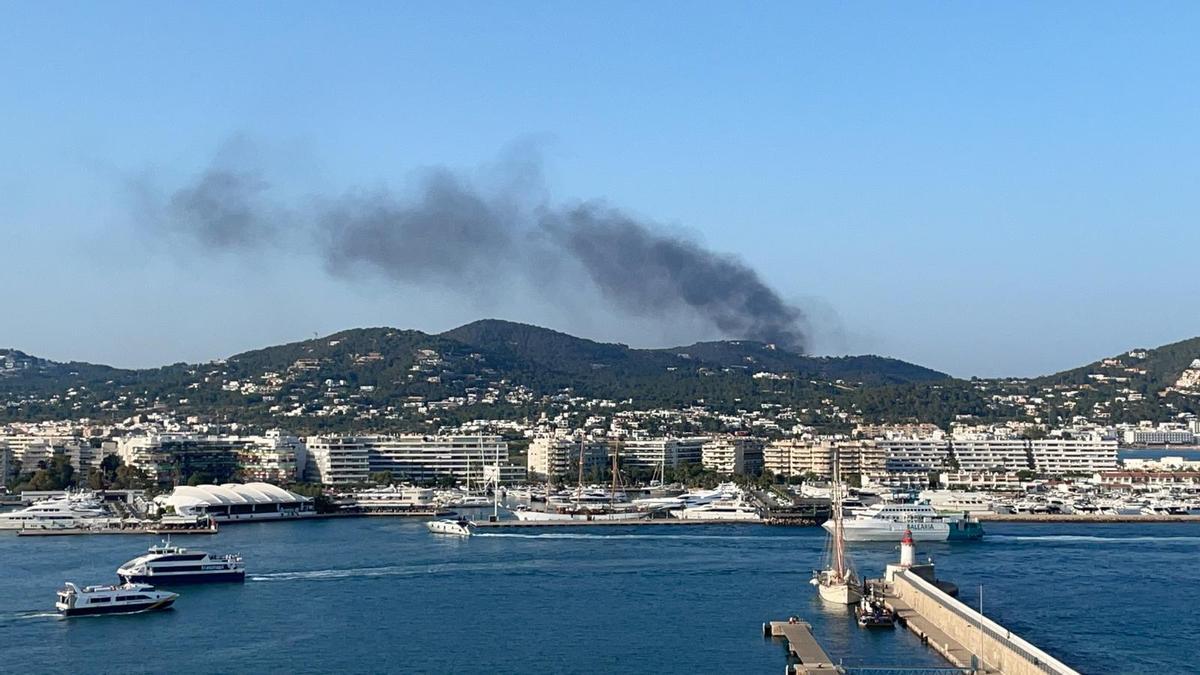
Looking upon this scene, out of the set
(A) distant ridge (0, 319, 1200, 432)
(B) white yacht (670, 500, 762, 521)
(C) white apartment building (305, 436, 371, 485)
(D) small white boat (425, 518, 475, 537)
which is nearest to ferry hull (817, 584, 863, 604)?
(D) small white boat (425, 518, 475, 537)

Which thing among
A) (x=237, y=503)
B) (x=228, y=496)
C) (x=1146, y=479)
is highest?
(x=1146, y=479)

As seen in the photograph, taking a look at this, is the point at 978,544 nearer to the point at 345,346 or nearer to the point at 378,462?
the point at 378,462

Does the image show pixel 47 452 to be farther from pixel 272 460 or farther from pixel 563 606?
pixel 563 606

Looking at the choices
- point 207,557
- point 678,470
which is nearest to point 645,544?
point 207,557

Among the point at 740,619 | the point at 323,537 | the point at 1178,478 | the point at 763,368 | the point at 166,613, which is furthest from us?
the point at 763,368

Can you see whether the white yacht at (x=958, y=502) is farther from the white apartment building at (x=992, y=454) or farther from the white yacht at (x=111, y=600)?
the white yacht at (x=111, y=600)

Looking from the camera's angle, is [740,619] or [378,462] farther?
[378,462]

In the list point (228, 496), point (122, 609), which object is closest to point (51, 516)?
point (228, 496)
